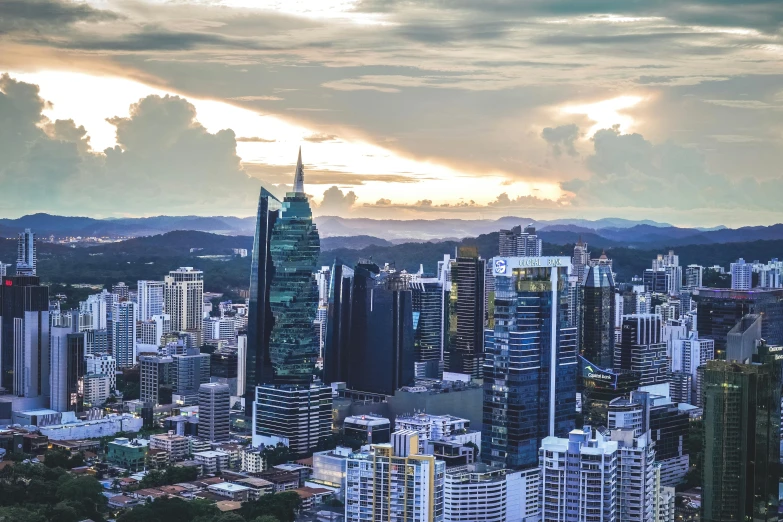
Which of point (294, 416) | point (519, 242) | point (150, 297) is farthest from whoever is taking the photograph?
point (150, 297)

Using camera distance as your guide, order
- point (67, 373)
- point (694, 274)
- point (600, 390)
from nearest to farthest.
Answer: point (600, 390)
point (67, 373)
point (694, 274)

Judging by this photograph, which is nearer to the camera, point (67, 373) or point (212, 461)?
point (212, 461)

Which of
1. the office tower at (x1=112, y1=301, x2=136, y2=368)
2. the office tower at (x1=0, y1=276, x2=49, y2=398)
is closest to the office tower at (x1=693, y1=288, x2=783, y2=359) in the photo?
the office tower at (x1=0, y1=276, x2=49, y2=398)

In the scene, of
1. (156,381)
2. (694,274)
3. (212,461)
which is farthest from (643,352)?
(694,274)

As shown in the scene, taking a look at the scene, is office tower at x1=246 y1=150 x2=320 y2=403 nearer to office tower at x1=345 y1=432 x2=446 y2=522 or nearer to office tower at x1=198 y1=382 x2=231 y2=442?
office tower at x1=198 y1=382 x2=231 y2=442

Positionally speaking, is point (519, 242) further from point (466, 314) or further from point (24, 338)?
point (24, 338)

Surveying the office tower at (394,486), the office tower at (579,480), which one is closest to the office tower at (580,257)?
the office tower at (579,480)

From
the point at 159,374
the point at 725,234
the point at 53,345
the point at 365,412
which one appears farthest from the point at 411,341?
the point at 725,234
